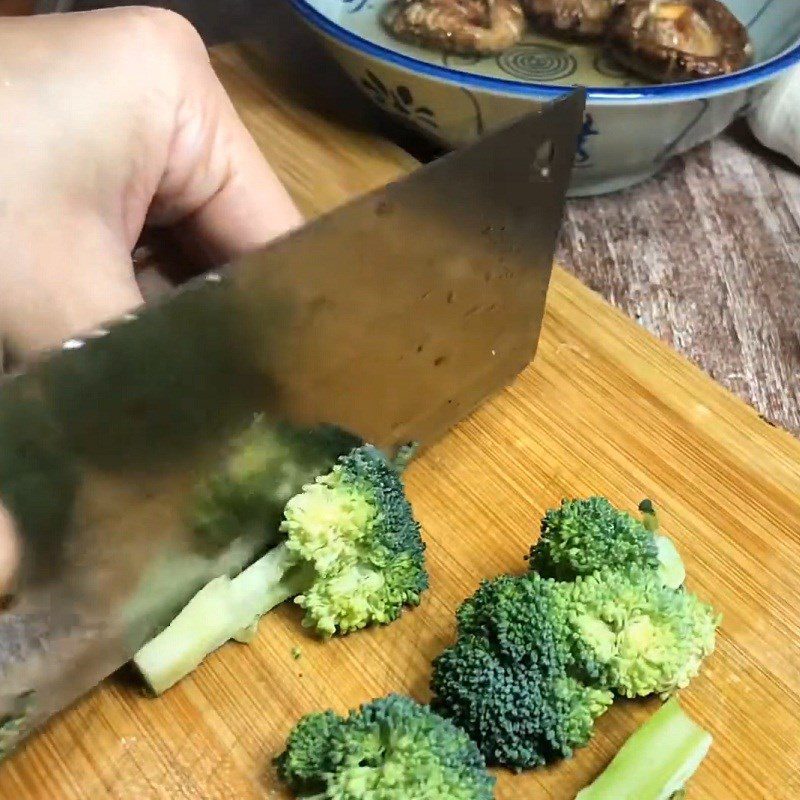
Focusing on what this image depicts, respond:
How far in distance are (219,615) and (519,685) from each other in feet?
0.80

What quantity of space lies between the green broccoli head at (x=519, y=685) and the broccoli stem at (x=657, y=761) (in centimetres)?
3

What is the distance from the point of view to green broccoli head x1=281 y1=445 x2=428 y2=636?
768 millimetres

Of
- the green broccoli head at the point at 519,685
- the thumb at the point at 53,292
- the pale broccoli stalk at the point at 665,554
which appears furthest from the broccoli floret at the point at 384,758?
the thumb at the point at 53,292

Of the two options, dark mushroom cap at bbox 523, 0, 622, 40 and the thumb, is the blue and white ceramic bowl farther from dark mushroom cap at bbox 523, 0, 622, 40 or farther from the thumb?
the thumb

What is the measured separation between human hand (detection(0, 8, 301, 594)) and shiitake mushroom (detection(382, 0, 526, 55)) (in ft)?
1.52

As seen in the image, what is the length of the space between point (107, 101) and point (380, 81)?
46 cm

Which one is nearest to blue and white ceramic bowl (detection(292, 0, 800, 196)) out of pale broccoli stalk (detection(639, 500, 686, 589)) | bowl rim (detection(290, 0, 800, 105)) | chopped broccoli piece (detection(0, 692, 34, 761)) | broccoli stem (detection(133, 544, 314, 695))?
bowl rim (detection(290, 0, 800, 105))

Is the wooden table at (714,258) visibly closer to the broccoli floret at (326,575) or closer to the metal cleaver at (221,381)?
the metal cleaver at (221,381)

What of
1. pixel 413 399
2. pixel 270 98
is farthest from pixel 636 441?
pixel 270 98

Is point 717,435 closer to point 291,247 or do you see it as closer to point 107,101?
point 291,247

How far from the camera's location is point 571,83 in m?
1.25

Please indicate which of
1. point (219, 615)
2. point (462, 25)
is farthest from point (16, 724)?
point (462, 25)

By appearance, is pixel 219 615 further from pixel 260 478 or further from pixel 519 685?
pixel 519 685

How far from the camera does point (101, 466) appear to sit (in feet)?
2.15
